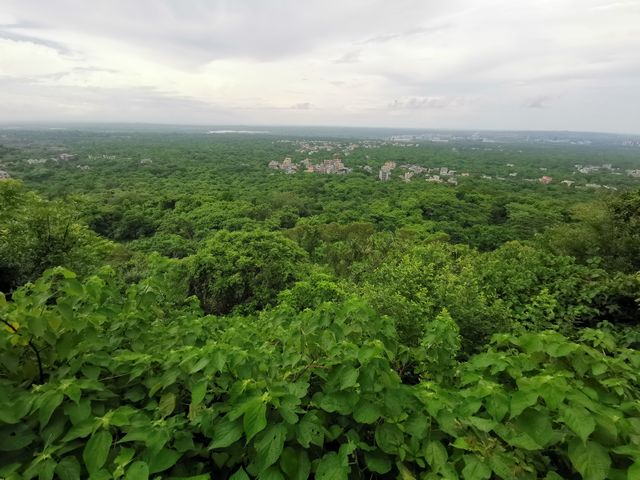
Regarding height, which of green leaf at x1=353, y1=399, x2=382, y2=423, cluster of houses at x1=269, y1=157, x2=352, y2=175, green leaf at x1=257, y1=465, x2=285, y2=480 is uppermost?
green leaf at x1=353, y1=399, x2=382, y2=423

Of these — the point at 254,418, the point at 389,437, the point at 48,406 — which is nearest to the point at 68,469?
the point at 48,406

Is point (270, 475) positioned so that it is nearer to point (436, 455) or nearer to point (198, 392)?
point (198, 392)

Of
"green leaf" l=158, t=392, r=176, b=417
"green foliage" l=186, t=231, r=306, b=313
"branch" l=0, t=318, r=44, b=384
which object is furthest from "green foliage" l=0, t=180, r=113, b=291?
"green leaf" l=158, t=392, r=176, b=417

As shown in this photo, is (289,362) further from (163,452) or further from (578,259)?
(578,259)

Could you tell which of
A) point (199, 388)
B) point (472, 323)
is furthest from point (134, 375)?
point (472, 323)

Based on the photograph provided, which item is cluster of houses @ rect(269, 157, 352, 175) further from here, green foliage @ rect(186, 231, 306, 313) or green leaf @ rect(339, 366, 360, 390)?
green leaf @ rect(339, 366, 360, 390)

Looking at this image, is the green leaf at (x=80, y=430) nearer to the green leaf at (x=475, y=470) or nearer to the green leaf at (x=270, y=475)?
the green leaf at (x=270, y=475)

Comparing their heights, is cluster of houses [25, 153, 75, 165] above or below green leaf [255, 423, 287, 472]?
below

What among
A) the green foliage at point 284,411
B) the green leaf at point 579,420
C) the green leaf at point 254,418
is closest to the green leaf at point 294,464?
the green foliage at point 284,411
